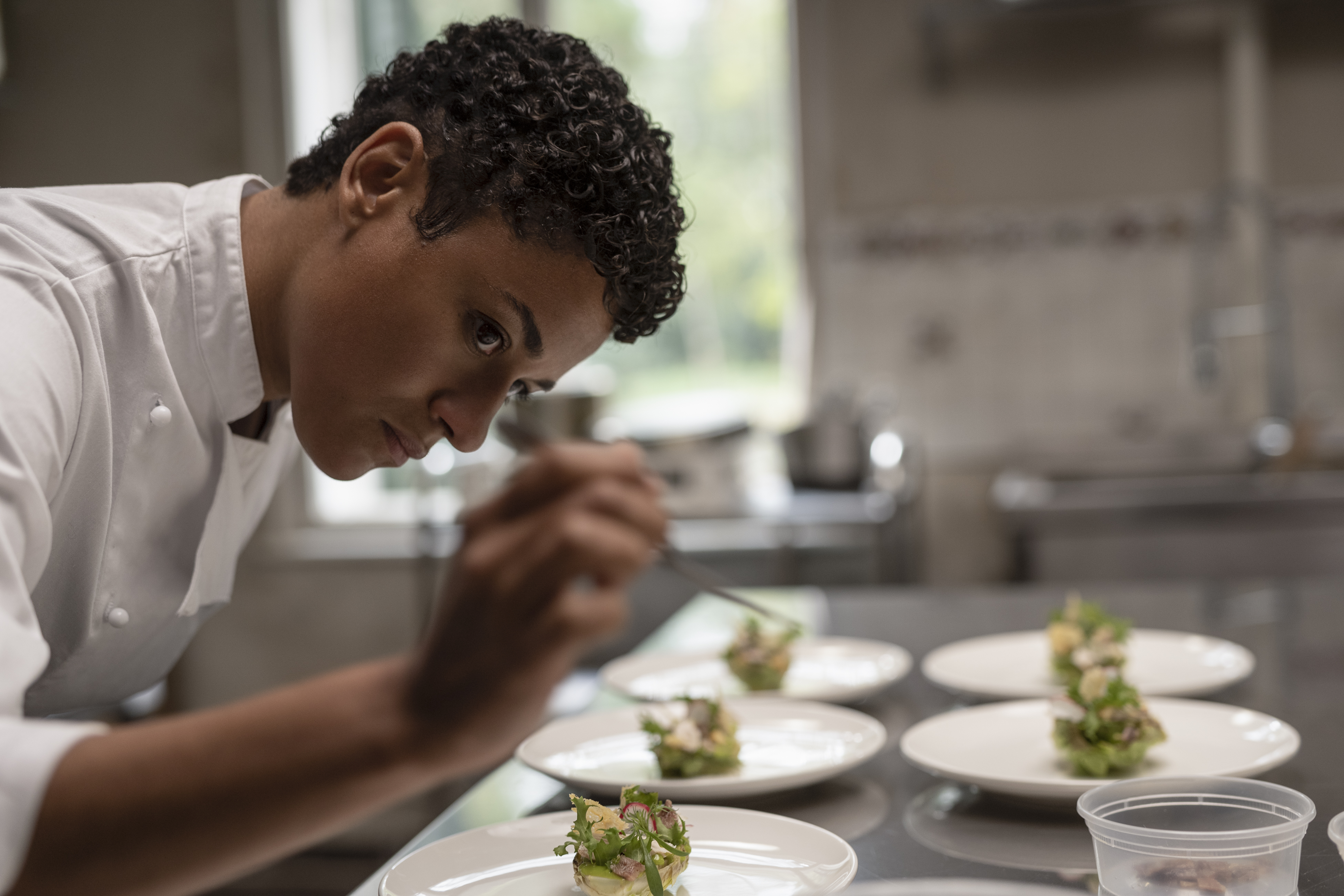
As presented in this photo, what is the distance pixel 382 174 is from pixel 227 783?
506mm

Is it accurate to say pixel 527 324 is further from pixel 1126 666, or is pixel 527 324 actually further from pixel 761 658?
pixel 1126 666

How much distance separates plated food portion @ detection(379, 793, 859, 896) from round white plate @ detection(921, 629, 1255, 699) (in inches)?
17.4

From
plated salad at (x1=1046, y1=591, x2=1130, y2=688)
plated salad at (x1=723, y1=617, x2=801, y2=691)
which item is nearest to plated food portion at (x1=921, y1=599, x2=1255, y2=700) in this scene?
plated salad at (x1=1046, y1=591, x2=1130, y2=688)

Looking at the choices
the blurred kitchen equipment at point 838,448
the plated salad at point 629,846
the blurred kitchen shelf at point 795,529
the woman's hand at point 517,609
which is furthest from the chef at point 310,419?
the blurred kitchen equipment at point 838,448

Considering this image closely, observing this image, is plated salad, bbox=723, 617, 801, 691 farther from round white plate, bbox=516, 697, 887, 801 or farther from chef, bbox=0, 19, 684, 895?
chef, bbox=0, 19, 684, 895

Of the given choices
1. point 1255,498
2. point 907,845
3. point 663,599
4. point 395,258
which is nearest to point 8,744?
point 395,258

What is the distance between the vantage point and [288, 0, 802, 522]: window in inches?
144

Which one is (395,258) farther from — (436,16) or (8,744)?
(436,16)

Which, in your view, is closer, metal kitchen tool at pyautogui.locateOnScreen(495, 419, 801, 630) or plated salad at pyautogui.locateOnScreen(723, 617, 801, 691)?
metal kitchen tool at pyautogui.locateOnScreen(495, 419, 801, 630)

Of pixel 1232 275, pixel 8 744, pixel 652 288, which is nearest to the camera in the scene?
pixel 8 744

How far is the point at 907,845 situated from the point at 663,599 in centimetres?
185

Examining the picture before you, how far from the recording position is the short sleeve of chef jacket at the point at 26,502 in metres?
0.49

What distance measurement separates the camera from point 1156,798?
76cm

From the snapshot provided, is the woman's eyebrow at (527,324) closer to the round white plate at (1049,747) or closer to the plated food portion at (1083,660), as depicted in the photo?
the round white plate at (1049,747)
